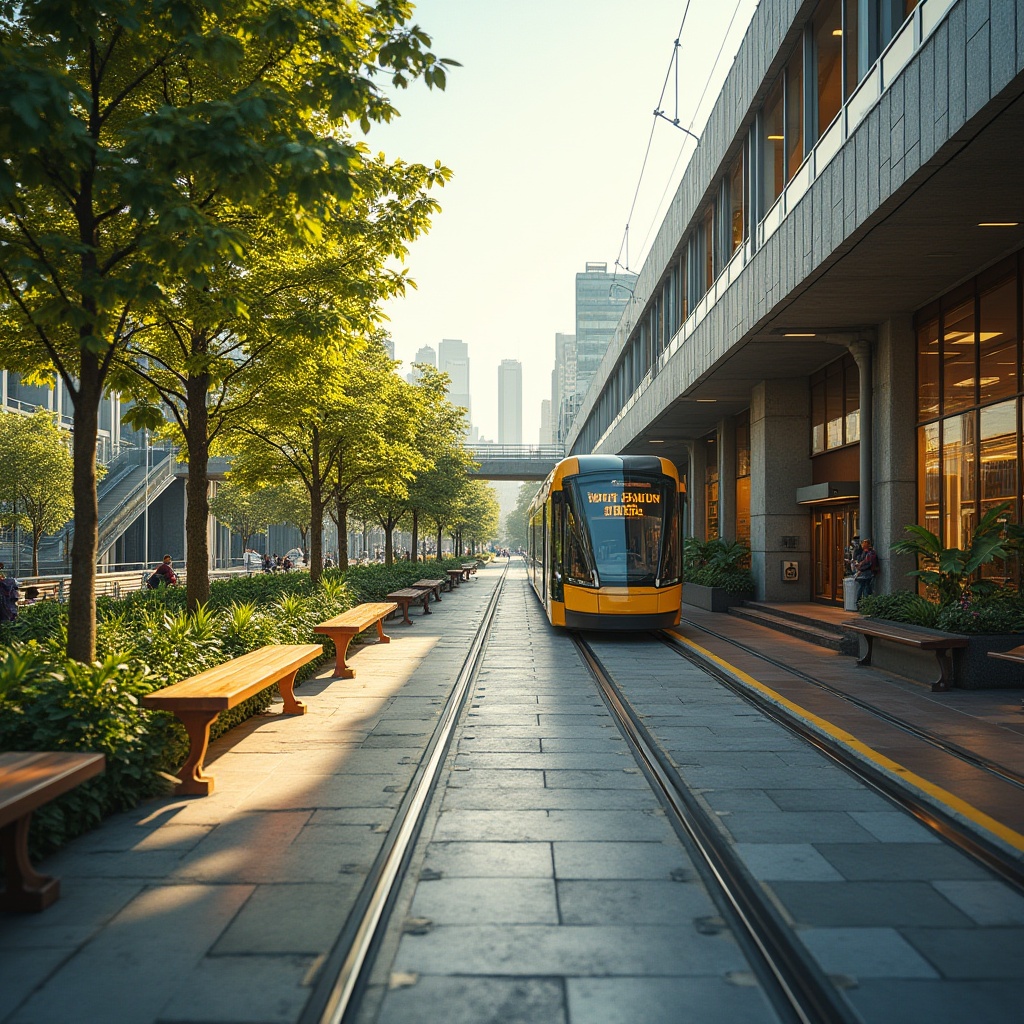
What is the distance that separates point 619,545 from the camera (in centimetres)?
1627

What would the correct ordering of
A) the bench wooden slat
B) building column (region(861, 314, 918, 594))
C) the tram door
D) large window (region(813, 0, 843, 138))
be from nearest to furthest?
the bench wooden slat
large window (region(813, 0, 843, 138))
building column (region(861, 314, 918, 594))
the tram door

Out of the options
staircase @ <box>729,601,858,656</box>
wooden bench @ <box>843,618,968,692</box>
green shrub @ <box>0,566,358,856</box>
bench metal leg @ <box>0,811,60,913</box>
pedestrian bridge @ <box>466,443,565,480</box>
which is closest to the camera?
bench metal leg @ <box>0,811,60,913</box>

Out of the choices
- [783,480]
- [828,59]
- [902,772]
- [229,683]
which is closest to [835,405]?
[783,480]

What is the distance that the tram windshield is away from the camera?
16219mm

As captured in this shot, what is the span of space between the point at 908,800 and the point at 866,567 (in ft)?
38.7

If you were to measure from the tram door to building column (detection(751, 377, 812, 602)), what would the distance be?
0.26m

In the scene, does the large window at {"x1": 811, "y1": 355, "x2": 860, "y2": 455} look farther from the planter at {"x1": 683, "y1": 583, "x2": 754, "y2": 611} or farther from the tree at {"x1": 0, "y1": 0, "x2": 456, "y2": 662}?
the tree at {"x1": 0, "y1": 0, "x2": 456, "y2": 662}

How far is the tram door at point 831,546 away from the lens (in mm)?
21375

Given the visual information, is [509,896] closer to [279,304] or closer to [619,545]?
[279,304]

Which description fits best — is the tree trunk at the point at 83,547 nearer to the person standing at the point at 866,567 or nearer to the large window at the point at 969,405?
the large window at the point at 969,405

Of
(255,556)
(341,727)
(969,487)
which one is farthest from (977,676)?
(255,556)

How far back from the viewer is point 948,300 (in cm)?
1557

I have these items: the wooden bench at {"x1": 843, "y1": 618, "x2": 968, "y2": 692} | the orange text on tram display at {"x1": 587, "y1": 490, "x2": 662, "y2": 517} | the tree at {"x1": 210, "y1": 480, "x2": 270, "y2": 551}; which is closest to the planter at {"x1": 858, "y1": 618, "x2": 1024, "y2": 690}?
the wooden bench at {"x1": 843, "y1": 618, "x2": 968, "y2": 692}

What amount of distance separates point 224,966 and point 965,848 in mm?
4011
